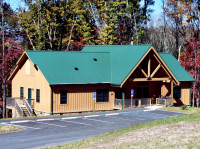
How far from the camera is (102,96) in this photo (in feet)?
130

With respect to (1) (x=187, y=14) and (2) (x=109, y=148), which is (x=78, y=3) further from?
(2) (x=109, y=148)

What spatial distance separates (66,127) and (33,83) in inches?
526

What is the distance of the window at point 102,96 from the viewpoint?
39250 millimetres

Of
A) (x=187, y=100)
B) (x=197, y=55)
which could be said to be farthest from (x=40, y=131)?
(x=197, y=55)

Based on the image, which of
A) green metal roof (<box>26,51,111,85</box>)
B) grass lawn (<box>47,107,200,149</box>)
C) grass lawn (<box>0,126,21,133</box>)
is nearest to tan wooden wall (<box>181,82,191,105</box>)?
green metal roof (<box>26,51,111,85</box>)

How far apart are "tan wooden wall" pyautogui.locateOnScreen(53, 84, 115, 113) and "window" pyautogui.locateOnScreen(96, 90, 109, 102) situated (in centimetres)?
33

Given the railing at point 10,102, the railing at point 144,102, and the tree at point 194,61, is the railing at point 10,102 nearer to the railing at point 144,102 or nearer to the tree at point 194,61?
the railing at point 144,102

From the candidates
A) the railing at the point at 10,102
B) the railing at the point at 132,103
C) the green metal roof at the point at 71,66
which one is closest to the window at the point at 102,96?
the railing at the point at 132,103

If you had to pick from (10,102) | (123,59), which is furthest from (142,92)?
(10,102)

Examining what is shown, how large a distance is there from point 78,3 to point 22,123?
33628 millimetres

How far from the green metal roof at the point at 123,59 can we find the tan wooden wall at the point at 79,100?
6.01 feet

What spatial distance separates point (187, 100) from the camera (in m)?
45.3

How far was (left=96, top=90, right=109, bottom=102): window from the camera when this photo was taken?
129 ft

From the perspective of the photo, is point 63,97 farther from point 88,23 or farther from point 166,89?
point 88,23
